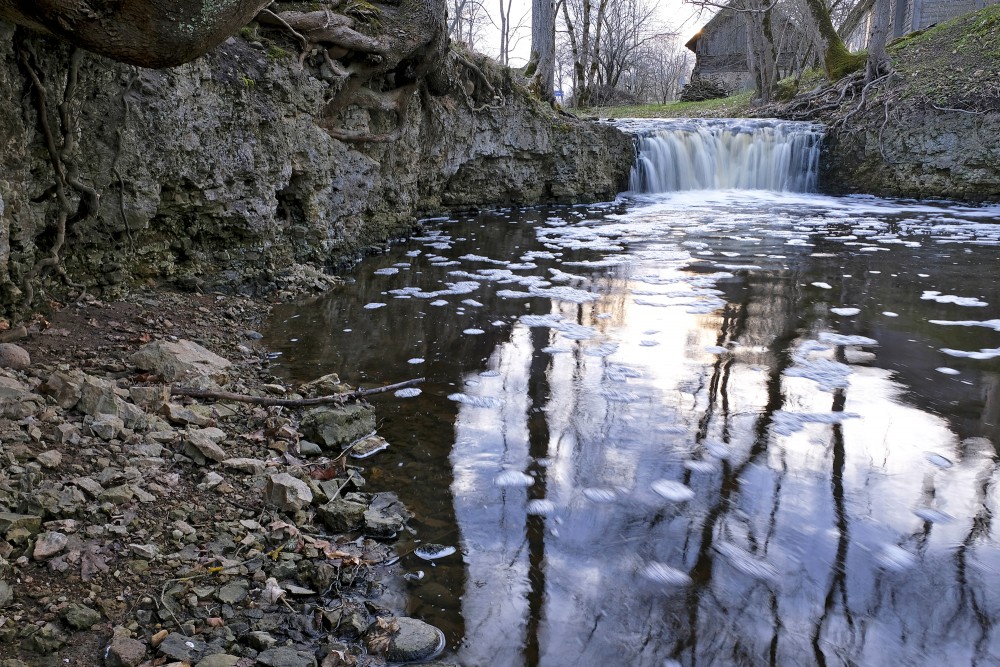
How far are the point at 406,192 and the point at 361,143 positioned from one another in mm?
1467

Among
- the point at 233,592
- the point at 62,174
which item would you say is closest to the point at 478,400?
the point at 233,592

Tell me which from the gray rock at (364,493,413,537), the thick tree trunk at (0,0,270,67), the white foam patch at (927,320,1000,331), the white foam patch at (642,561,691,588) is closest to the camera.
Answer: the white foam patch at (642,561,691,588)

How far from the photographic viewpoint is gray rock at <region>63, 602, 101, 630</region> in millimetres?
2033

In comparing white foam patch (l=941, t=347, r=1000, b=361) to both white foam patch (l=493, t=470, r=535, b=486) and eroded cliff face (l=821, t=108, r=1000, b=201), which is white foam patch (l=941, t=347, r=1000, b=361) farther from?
eroded cliff face (l=821, t=108, r=1000, b=201)

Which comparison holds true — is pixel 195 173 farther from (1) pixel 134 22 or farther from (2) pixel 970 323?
(2) pixel 970 323

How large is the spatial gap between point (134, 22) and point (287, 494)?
2339mm

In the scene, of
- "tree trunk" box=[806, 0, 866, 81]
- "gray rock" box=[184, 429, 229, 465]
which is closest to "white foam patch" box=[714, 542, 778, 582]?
"gray rock" box=[184, 429, 229, 465]

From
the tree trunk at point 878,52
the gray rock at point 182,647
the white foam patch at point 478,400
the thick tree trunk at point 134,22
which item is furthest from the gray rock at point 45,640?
the tree trunk at point 878,52

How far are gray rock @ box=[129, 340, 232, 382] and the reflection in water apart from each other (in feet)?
2.41

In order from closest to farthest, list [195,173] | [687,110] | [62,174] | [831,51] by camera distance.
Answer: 1. [62,174]
2. [195,173]
3. [831,51]
4. [687,110]

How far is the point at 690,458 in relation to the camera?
3469mm

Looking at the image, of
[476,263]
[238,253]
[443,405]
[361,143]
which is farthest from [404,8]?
[443,405]

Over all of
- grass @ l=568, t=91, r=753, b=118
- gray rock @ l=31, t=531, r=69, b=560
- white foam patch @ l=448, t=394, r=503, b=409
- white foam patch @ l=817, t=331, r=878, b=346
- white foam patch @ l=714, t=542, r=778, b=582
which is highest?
grass @ l=568, t=91, r=753, b=118

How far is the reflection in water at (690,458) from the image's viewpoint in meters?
2.37
